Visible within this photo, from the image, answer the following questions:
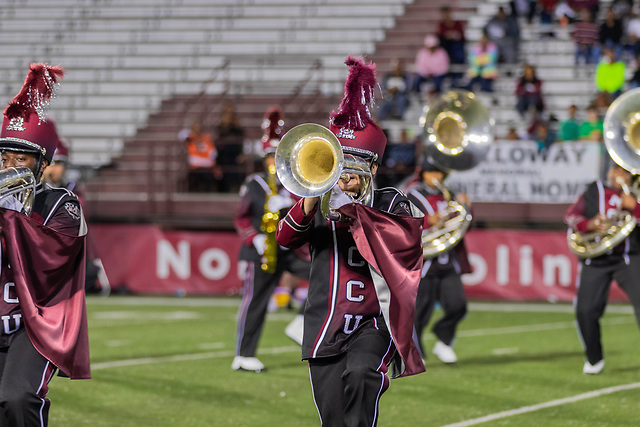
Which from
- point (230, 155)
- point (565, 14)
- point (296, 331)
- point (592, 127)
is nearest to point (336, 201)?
point (296, 331)

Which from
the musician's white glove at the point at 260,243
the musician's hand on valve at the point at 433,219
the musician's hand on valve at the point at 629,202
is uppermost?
the musician's hand on valve at the point at 629,202

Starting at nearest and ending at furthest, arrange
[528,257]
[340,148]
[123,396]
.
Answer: [340,148], [123,396], [528,257]

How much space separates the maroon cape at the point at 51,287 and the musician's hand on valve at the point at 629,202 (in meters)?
5.20

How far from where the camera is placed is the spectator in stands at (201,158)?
57.4ft

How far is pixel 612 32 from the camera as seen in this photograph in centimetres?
1872

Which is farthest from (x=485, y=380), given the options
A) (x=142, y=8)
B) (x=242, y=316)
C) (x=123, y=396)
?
(x=142, y=8)

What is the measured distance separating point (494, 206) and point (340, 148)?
37.5ft

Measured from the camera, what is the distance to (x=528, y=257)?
51.3ft

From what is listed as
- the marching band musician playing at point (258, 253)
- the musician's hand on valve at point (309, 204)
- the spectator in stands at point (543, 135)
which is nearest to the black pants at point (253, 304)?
the marching band musician playing at point (258, 253)

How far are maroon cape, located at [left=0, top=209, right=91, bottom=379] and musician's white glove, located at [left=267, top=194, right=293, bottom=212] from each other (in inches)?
170

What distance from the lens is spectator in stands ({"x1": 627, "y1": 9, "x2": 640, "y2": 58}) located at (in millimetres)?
18578

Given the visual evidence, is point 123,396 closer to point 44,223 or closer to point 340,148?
point 44,223

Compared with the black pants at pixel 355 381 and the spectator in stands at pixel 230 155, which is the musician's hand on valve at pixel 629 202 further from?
the spectator in stands at pixel 230 155

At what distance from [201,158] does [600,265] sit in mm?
9644
